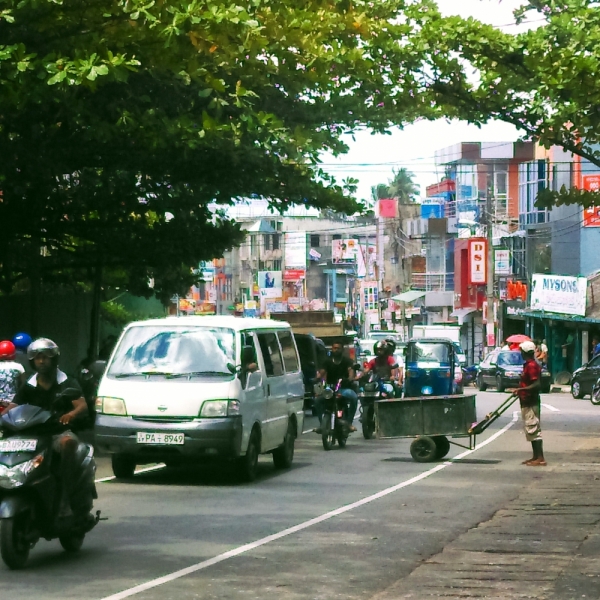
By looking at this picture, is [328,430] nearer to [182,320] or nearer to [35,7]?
[182,320]

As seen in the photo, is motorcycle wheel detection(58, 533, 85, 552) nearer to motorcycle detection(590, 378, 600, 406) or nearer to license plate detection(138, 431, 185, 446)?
license plate detection(138, 431, 185, 446)

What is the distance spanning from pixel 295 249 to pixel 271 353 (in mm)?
107431

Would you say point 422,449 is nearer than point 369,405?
Yes

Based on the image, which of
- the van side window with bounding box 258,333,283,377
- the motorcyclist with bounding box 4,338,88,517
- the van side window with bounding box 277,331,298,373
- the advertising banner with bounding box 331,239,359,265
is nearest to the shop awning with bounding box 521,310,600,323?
the van side window with bounding box 277,331,298,373

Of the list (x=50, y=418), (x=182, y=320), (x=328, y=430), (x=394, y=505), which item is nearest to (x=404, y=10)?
(x=328, y=430)

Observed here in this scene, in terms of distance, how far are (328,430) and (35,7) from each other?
11332 mm

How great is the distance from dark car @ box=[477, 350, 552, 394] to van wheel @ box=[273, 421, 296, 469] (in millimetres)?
33587

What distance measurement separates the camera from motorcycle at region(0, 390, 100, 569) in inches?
372

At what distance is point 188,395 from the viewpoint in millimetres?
16141

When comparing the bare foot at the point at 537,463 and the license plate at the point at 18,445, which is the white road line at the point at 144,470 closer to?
the bare foot at the point at 537,463

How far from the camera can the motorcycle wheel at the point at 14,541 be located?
9430mm

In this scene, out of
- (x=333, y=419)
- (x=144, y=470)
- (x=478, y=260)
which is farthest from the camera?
(x=478, y=260)

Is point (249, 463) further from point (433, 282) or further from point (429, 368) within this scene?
point (433, 282)

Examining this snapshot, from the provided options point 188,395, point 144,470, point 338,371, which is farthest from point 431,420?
point 188,395
